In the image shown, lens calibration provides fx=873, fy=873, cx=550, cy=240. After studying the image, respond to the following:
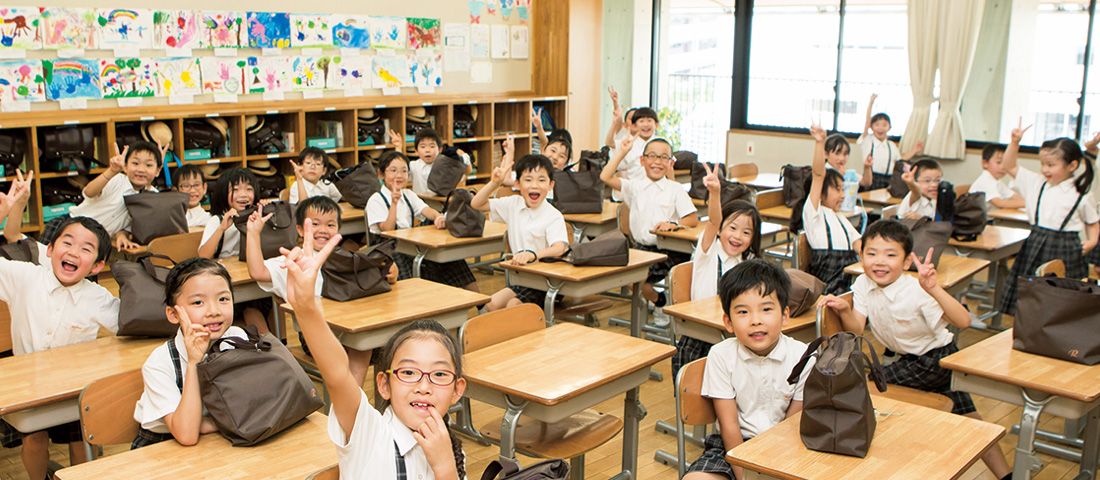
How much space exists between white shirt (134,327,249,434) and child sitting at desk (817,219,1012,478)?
2.09 metres

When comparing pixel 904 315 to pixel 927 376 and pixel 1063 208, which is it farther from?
pixel 1063 208

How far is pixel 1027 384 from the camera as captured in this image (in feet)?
8.59

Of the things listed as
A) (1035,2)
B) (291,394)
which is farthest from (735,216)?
(1035,2)

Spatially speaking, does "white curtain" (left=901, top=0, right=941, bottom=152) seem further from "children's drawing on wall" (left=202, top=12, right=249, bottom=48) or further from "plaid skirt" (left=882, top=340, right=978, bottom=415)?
"children's drawing on wall" (left=202, top=12, right=249, bottom=48)

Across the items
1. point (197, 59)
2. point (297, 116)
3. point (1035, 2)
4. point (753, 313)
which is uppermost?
point (1035, 2)

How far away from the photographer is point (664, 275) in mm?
4754

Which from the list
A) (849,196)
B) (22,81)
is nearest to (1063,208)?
(849,196)

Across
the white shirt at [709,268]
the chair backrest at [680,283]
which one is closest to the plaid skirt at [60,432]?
the chair backrest at [680,283]

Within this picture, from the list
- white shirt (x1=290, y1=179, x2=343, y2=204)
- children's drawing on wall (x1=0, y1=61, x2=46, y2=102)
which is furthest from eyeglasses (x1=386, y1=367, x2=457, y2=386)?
children's drawing on wall (x1=0, y1=61, x2=46, y2=102)

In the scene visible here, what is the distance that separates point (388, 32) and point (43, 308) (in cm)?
556

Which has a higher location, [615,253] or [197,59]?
[197,59]

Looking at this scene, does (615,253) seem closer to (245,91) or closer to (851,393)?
(851,393)

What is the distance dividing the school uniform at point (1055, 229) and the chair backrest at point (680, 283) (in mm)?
2128

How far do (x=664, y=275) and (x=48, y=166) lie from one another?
14.0ft
